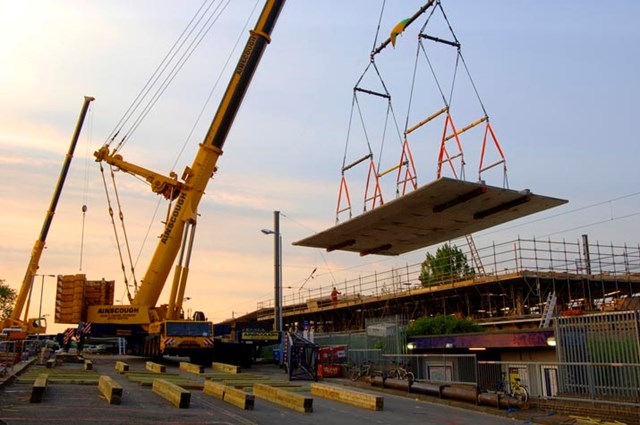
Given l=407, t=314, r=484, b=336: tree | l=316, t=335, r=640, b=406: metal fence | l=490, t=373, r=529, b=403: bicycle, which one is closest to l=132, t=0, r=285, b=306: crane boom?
l=407, t=314, r=484, b=336: tree

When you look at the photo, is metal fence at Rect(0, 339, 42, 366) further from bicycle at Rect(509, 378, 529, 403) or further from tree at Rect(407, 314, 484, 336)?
tree at Rect(407, 314, 484, 336)

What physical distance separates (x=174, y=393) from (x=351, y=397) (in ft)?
19.0

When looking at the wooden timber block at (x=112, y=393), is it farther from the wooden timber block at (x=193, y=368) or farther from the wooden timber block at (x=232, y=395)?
the wooden timber block at (x=193, y=368)

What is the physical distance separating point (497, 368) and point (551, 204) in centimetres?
693

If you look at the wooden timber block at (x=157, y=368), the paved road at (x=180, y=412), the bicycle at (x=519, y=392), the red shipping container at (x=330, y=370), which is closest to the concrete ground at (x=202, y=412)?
the paved road at (x=180, y=412)

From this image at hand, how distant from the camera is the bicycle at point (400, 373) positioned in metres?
24.5

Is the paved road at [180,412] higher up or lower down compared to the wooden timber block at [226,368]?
lower down

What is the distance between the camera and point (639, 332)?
15.5 m

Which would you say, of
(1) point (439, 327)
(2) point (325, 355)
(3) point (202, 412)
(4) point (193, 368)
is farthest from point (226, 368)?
(3) point (202, 412)

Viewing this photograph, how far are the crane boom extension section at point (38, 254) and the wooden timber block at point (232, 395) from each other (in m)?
22.3

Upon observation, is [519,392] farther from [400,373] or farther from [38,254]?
[38,254]

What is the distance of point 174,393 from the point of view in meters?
17.0

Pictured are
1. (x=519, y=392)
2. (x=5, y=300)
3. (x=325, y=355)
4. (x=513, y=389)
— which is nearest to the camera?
(x=519, y=392)

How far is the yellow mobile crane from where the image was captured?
3284cm
